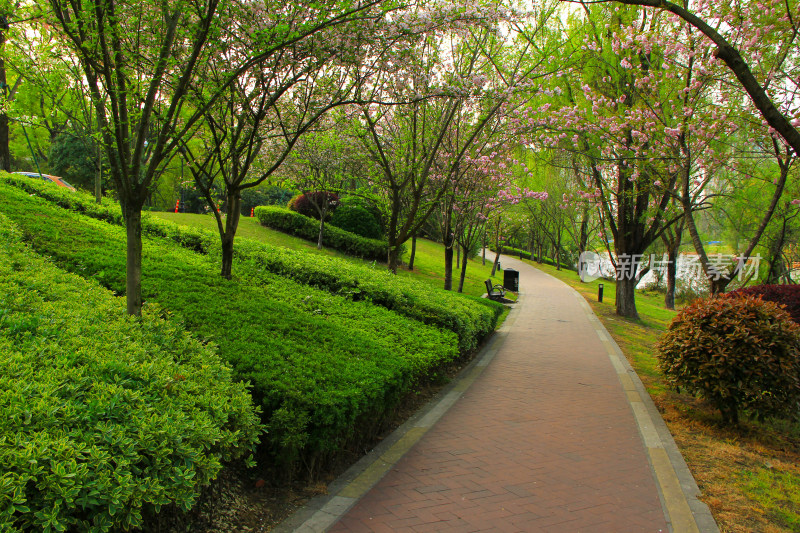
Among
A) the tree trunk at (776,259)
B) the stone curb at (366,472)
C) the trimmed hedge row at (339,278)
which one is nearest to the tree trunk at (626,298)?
the tree trunk at (776,259)

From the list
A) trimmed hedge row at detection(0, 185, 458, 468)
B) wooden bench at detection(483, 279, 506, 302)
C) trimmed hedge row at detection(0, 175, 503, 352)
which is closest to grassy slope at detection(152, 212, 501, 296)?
wooden bench at detection(483, 279, 506, 302)

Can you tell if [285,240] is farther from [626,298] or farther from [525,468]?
[525,468]

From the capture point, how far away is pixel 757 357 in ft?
20.0

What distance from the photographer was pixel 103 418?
2.80 m

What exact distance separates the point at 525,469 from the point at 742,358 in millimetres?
3254

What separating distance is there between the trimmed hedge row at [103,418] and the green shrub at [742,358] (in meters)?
5.44

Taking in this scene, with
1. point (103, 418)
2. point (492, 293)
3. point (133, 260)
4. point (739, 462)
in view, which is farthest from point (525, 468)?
point (492, 293)

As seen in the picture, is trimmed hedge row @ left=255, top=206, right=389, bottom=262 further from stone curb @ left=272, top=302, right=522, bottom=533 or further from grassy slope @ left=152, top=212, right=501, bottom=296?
stone curb @ left=272, top=302, right=522, bottom=533

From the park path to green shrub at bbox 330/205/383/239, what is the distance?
14.0 meters

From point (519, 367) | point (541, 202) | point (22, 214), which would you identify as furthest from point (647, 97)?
point (541, 202)

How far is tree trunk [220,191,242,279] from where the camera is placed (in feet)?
25.6

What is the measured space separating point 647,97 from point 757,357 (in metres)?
7.01

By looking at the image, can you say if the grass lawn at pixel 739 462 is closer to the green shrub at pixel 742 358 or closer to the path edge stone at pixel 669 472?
the path edge stone at pixel 669 472

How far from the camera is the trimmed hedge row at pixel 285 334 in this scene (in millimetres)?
4141
